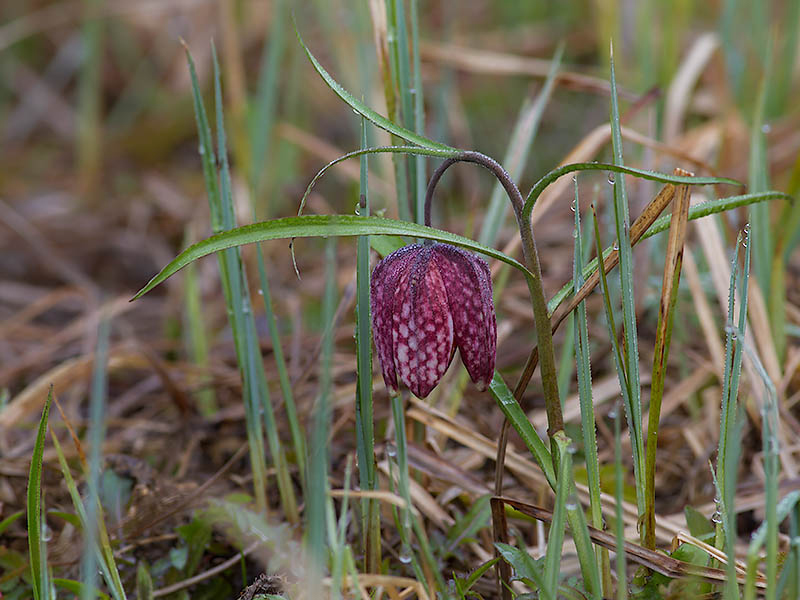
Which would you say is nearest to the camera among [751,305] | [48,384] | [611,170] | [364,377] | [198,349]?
[611,170]

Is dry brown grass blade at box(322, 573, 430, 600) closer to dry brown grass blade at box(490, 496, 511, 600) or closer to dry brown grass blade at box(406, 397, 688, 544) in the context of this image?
dry brown grass blade at box(490, 496, 511, 600)

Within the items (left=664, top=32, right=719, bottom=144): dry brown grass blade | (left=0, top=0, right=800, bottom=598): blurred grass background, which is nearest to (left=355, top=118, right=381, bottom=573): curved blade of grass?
(left=0, top=0, right=800, bottom=598): blurred grass background

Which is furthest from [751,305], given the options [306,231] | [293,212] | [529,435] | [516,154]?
[293,212]

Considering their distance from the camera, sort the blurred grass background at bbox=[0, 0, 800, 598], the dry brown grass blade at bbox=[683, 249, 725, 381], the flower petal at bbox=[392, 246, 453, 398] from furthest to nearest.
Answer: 1. the dry brown grass blade at bbox=[683, 249, 725, 381]
2. the blurred grass background at bbox=[0, 0, 800, 598]
3. the flower petal at bbox=[392, 246, 453, 398]

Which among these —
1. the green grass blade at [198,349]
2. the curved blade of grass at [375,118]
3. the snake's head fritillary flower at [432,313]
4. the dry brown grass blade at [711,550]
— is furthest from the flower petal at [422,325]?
the green grass blade at [198,349]

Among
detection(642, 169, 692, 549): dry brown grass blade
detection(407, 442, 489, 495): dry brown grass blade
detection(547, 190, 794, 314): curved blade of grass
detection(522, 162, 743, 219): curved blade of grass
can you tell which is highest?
detection(522, 162, 743, 219): curved blade of grass

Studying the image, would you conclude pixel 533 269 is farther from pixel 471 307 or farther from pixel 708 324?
pixel 708 324

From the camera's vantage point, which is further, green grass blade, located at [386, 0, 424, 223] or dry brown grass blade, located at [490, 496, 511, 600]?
green grass blade, located at [386, 0, 424, 223]
